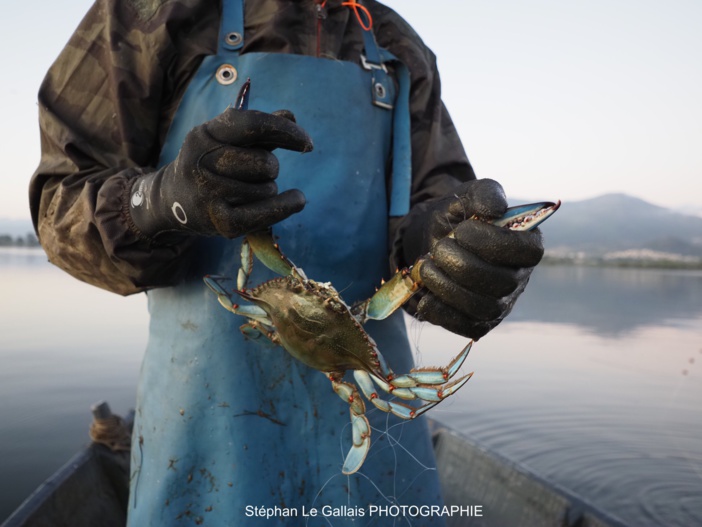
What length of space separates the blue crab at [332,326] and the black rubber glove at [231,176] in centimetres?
20

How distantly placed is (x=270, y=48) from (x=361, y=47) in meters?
0.39

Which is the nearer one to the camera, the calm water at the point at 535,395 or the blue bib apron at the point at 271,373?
the blue bib apron at the point at 271,373

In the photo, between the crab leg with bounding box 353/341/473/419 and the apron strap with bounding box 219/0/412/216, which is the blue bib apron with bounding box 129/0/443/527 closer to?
the apron strap with bounding box 219/0/412/216

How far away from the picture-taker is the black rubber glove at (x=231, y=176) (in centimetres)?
134

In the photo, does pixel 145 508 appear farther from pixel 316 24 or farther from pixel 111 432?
pixel 111 432

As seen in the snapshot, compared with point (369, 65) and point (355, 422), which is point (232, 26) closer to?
point (369, 65)

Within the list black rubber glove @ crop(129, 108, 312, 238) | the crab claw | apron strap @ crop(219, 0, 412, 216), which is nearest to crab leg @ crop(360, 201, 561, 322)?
the crab claw

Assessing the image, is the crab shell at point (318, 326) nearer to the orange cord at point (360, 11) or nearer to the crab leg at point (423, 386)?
the crab leg at point (423, 386)

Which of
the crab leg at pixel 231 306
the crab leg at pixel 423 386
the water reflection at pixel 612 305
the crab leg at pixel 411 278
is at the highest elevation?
the crab leg at pixel 411 278

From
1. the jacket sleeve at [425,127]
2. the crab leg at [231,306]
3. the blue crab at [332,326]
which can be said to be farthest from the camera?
the jacket sleeve at [425,127]

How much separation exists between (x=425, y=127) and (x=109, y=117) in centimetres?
122

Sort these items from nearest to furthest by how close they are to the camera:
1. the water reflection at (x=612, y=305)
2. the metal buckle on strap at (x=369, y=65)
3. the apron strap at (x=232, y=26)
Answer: the apron strap at (x=232, y=26)
the metal buckle on strap at (x=369, y=65)
the water reflection at (x=612, y=305)

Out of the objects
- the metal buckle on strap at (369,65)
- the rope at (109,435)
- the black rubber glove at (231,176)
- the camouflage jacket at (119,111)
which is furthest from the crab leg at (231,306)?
the rope at (109,435)

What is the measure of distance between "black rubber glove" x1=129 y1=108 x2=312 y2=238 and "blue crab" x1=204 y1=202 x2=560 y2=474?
20cm
